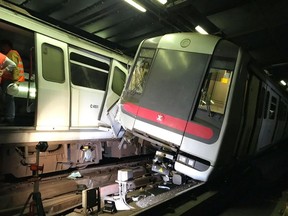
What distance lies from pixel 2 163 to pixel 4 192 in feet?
1.46

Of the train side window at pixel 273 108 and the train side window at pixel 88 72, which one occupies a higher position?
the train side window at pixel 88 72

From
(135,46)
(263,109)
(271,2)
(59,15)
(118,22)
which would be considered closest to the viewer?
(263,109)

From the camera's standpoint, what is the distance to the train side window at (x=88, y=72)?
5.74 metres

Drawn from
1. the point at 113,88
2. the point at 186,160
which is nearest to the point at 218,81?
the point at 186,160

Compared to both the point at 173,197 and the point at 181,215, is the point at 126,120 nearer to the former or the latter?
the point at 173,197

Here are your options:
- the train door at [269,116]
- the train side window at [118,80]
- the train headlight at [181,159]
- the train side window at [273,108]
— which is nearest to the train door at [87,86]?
the train side window at [118,80]

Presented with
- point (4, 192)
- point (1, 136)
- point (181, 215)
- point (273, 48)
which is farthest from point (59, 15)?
point (273, 48)

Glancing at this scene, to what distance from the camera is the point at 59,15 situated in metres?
7.29

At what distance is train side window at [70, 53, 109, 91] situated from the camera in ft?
18.8

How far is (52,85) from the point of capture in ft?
16.6

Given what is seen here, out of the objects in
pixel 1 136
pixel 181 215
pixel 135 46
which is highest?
pixel 135 46

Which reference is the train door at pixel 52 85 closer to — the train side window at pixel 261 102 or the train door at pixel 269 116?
the train side window at pixel 261 102

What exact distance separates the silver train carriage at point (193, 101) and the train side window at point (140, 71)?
0.07 feet

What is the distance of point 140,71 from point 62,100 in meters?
1.58
